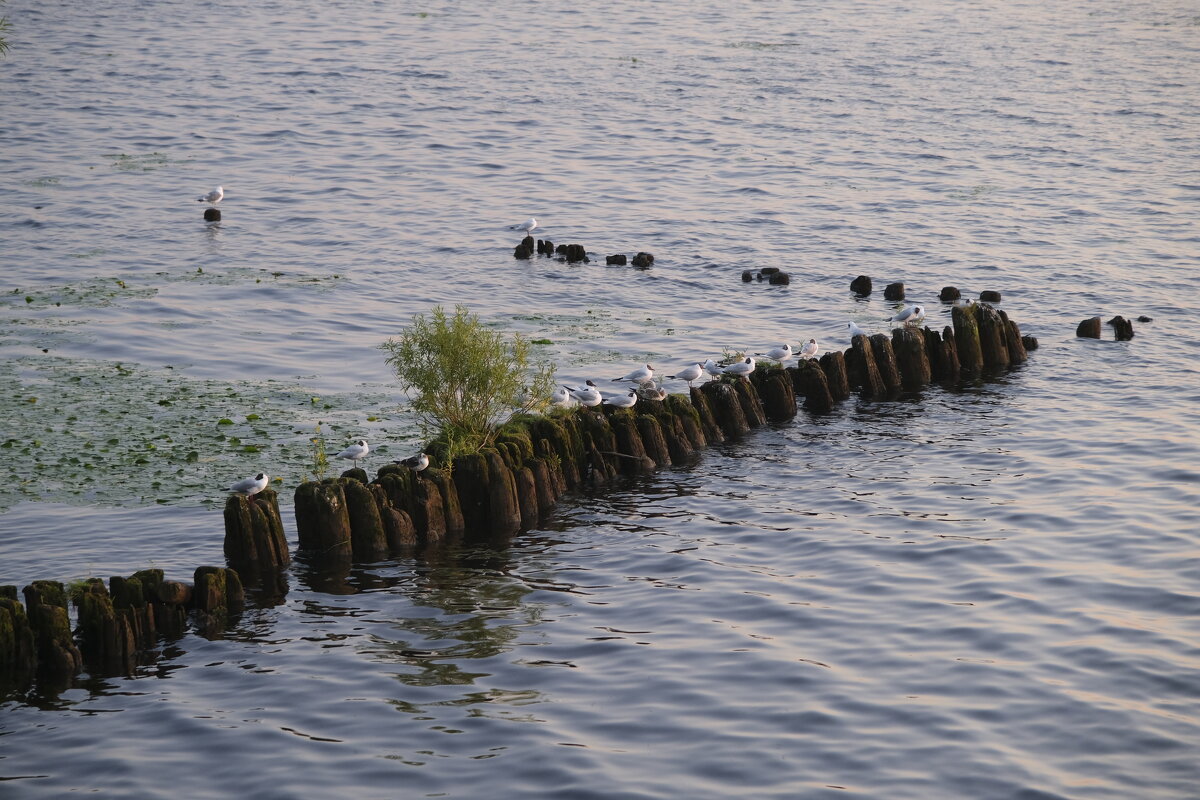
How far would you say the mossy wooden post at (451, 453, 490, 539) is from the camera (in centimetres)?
1750

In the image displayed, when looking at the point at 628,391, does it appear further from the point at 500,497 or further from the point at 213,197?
the point at 213,197

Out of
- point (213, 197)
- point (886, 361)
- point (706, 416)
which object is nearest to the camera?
point (706, 416)

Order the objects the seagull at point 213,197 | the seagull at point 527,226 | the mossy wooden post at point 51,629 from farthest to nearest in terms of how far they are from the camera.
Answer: the seagull at point 213,197 → the seagull at point 527,226 → the mossy wooden post at point 51,629

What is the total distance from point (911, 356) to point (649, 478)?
6.85 metres

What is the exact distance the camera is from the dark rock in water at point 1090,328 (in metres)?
27.3

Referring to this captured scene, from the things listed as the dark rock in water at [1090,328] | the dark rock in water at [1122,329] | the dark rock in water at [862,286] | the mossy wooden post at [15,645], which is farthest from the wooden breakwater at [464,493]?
the dark rock in water at [862,286]

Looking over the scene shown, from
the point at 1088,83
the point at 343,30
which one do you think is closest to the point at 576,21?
the point at 343,30

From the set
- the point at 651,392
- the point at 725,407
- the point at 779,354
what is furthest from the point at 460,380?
the point at 779,354

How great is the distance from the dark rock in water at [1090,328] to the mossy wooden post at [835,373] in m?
7.04

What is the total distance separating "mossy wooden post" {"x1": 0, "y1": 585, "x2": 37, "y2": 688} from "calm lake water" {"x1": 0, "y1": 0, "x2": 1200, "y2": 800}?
0.38 metres

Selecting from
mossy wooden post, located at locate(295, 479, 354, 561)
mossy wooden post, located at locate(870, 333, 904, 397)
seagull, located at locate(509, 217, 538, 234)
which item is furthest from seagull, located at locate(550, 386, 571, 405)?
seagull, located at locate(509, 217, 538, 234)

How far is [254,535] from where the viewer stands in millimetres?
15680

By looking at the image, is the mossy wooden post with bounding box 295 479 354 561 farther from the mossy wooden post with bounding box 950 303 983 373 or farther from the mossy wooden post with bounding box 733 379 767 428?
the mossy wooden post with bounding box 950 303 983 373

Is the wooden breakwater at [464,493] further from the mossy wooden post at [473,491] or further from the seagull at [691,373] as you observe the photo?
the seagull at [691,373]
